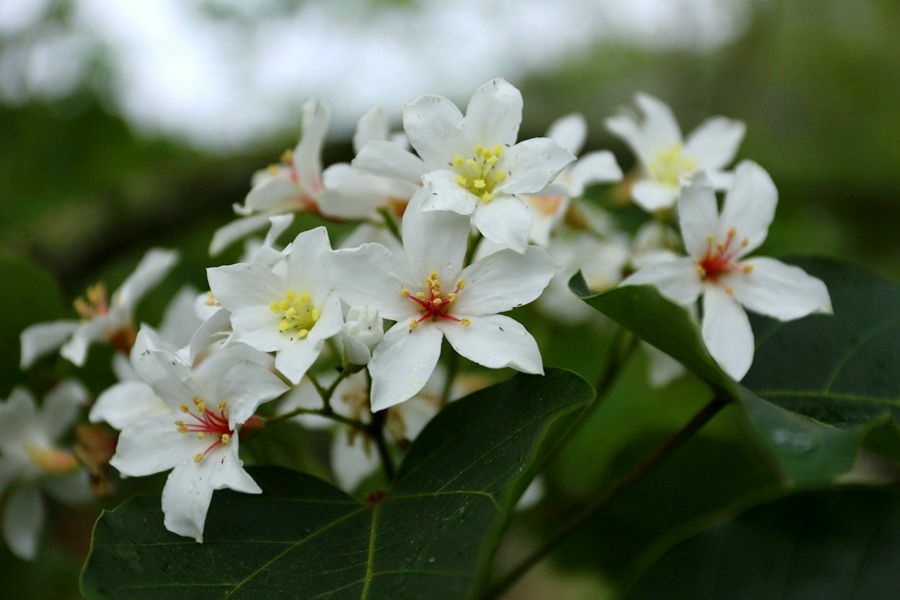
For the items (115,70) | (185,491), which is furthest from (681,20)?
(185,491)

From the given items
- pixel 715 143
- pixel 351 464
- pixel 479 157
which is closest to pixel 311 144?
pixel 479 157

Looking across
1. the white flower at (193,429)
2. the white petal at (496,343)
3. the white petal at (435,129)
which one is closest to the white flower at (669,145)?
the white petal at (435,129)

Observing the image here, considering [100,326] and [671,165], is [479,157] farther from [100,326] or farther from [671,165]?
[100,326]

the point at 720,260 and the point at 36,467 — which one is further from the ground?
the point at 720,260

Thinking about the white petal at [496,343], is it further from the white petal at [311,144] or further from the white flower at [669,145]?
the white flower at [669,145]

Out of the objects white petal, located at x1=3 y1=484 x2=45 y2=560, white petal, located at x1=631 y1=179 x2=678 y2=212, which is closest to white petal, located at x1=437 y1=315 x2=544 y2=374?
white petal, located at x1=631 y1=179 x2=678 y2=212
